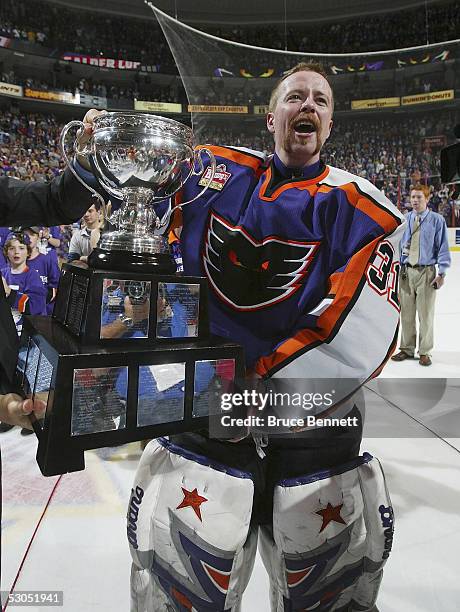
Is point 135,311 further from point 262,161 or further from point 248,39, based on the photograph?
point 248,39

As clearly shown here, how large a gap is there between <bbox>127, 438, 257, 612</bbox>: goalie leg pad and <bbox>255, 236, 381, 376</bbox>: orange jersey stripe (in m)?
0.23

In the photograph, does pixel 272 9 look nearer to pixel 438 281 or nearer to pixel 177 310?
pixel 438 281

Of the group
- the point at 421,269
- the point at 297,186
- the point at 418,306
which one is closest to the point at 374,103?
the point at 421,269

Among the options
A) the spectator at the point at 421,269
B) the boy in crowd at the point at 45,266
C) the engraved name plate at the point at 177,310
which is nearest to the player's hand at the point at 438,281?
the spectator at the point at 421,269

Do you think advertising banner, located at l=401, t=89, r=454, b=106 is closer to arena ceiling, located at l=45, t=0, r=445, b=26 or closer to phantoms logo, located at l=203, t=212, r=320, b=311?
arena ceiling, located at l=45, t=0, r=445, b=26

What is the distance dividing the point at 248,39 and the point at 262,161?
254 inches

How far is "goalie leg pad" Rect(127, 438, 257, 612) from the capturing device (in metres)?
0.84

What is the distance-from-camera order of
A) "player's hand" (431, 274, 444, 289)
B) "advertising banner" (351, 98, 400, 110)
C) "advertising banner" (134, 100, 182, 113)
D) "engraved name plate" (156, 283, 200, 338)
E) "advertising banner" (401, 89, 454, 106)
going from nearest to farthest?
"engraved name plate" (156, 283, 200, 338) → "advertising banner" (351, 98, 400, 110) → "advertising banner" (401, 89, 454, 106) → "player's hand" (431, 274, 444, 289) → "advertising banner" (134, 100, 182, 113)

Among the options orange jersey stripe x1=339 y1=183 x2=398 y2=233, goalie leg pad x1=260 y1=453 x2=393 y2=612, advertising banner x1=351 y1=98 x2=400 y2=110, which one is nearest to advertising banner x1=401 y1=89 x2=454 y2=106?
advertising banner x1=351 y1=98 x2=400 y2=110

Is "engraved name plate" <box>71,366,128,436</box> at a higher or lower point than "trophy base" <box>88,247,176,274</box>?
lower

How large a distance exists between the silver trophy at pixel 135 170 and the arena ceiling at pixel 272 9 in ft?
18.8

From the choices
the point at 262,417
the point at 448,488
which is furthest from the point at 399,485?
the point at 262,417

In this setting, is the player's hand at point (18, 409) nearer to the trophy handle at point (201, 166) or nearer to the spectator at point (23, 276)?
the trophy handle at point (201, 166)

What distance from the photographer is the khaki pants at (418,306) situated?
3.85 m
